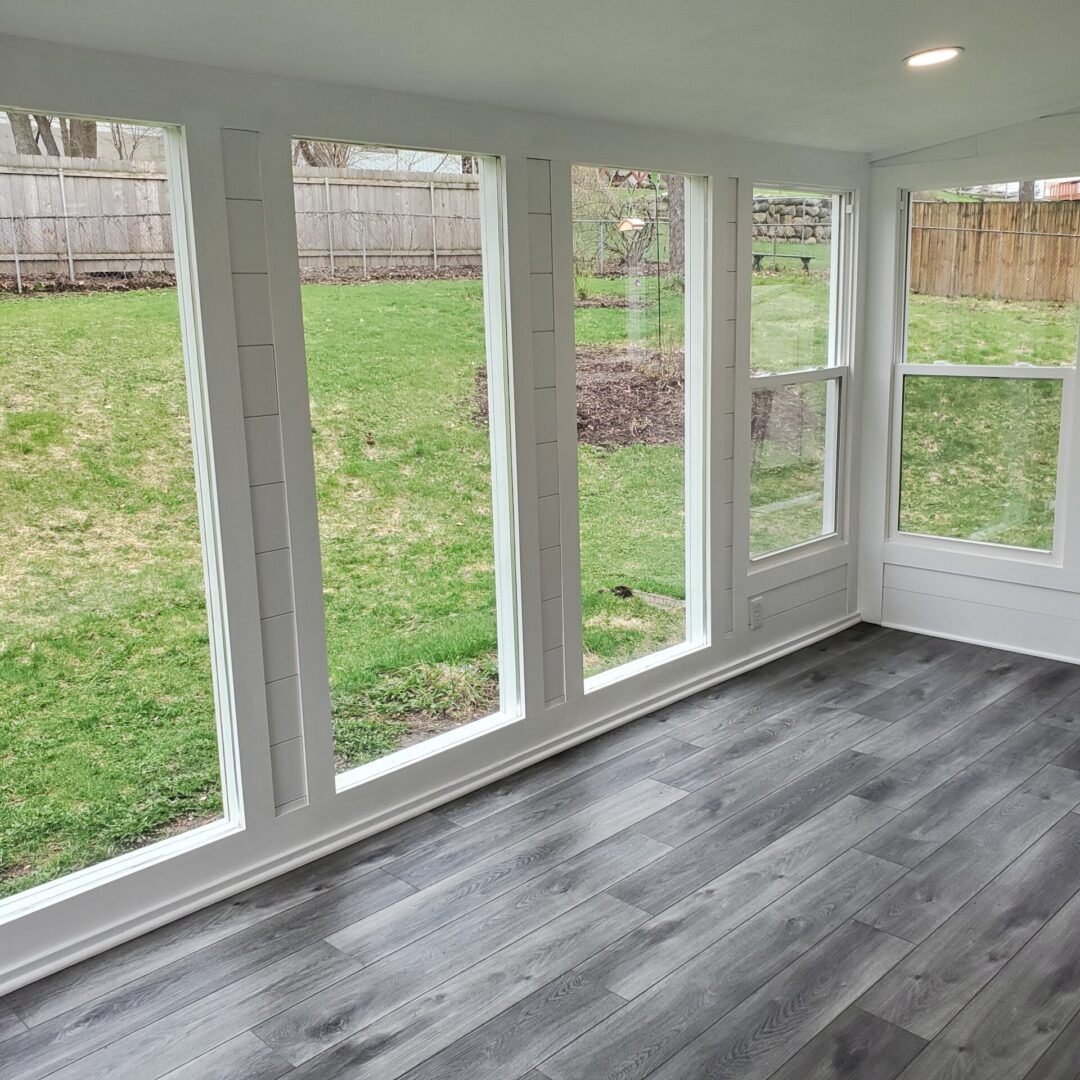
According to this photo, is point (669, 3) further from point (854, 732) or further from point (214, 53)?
point (854, 732)

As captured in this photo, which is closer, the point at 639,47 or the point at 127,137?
the point at 127,137

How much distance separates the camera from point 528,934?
2.56 m

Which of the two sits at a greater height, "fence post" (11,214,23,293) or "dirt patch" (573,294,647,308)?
"fence post" (11,214,23,293)

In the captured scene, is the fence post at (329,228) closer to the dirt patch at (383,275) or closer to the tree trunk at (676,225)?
the dirt patch at (383,275)

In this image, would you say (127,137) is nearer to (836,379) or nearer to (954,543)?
(836,379)

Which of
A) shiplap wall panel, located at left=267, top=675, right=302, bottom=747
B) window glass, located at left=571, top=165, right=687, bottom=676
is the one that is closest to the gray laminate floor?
shiplap wall panel, located at left=267, top=675, right=302, bottom=747

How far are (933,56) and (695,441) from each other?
59.9 inches

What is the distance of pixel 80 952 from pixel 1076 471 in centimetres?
387

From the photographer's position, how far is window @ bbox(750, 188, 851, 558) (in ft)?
13.8

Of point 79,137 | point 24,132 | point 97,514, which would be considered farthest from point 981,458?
point 24,132

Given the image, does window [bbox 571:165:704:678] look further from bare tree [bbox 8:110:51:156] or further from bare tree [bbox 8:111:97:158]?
bare tree [bbox 8:110:51:156]

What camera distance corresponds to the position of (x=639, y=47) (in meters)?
2.68

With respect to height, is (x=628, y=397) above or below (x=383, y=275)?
below

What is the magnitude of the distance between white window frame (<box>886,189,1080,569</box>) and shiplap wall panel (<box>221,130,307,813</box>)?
2993 mm
